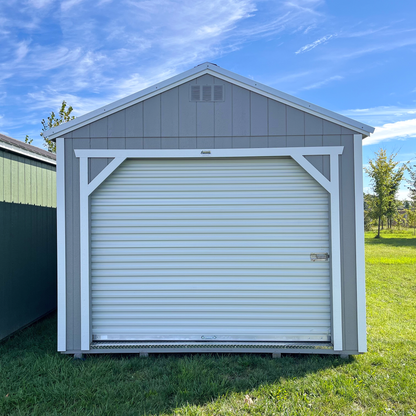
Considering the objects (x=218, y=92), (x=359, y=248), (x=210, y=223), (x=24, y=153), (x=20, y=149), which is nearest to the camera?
(x=359, y=248)

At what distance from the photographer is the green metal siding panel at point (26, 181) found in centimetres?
454

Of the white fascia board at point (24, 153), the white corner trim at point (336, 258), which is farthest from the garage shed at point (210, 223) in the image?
the white fascia board at point (24, 153)

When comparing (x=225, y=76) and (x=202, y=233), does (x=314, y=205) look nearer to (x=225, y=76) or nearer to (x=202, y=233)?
(x=202, y=233)

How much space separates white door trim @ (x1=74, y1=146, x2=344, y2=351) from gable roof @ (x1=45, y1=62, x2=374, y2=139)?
321mm

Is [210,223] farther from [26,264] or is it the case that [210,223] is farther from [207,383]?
[26,264]

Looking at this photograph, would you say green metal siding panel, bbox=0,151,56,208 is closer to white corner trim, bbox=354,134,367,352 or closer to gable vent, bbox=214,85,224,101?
gable vent, bbox=214,85,224,101

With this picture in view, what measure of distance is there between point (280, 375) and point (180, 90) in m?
3.44

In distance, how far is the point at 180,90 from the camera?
12.4ft

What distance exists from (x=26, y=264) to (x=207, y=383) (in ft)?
12.0

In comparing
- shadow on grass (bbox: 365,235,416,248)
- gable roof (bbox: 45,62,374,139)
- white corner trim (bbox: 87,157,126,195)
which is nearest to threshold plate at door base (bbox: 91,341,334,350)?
white corner trim (bbox: 87,157,126,195)

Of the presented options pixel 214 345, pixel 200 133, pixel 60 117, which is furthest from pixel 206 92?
pixel 60 117

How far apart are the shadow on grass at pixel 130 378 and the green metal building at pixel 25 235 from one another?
0.94 meters

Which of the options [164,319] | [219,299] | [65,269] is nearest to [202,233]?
[219,299]

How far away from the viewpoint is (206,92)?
3768mm
